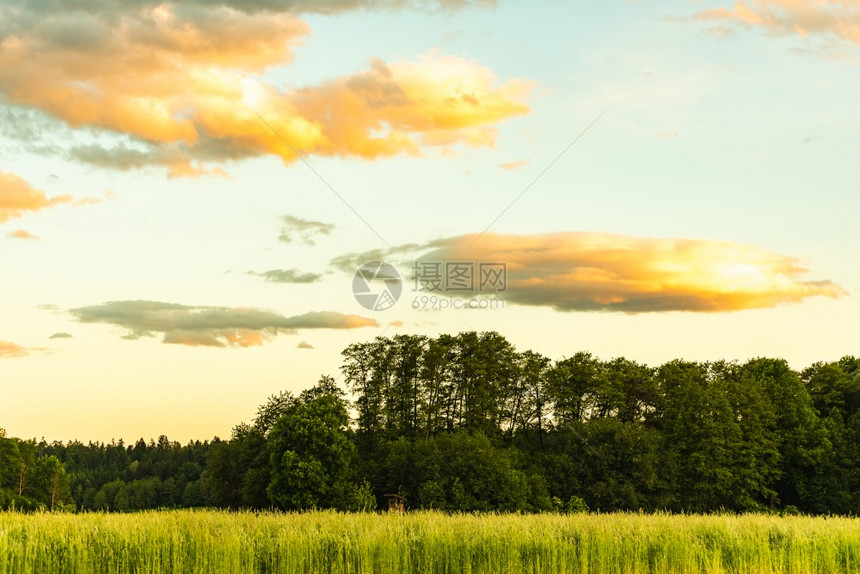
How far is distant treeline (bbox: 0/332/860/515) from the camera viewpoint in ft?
185

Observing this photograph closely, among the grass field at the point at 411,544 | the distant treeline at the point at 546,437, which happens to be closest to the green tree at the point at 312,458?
the distant treeline at the point at 546,437

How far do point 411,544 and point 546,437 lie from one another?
47.5m

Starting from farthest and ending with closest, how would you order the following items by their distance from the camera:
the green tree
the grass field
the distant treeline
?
the distant treeline
the green tree
the grass field

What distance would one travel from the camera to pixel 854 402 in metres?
67.0

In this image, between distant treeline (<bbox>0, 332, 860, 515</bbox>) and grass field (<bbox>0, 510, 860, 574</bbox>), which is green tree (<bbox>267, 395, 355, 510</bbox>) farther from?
grass field (<bbox>0, 510, 860, 574</bbox>)

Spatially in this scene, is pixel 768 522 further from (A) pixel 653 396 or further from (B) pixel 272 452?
(A) pixel 653 396

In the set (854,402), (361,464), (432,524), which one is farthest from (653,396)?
(432,524)

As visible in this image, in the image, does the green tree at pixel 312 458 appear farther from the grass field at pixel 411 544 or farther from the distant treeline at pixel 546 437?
the grass field at pixel 411 544

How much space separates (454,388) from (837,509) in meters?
31.0

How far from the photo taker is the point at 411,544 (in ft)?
74.0

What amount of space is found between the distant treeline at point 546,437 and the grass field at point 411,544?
28.8m

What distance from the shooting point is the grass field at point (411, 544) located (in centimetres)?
1912

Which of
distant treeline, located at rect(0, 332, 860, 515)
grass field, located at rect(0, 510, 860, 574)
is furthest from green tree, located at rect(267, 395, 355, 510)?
grass field, located at rect(0, 510, 860, 574)

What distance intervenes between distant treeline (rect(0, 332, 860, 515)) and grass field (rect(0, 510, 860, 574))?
2878cm
